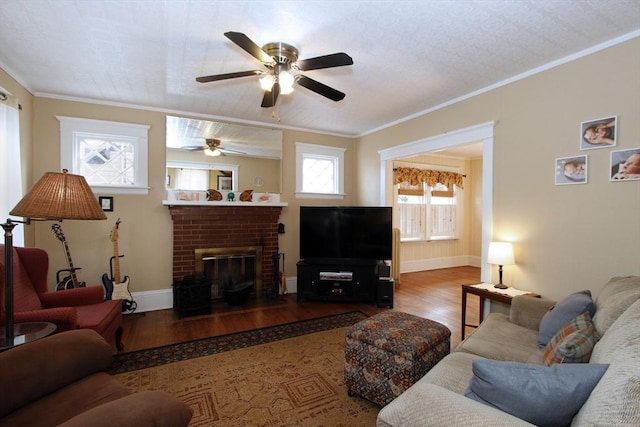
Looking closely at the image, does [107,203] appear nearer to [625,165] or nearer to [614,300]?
[614,300]

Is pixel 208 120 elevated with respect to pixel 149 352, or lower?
elevated

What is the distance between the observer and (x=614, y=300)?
1.67 meters

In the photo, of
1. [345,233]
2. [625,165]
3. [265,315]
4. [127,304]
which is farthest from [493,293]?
[127,304]

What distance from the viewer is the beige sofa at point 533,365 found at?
33.3 inches

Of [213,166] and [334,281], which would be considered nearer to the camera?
[213,166]

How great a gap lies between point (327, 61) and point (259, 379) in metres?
2.38

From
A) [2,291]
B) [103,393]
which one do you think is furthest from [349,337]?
[2,291]

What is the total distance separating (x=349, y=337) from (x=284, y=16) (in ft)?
7.19

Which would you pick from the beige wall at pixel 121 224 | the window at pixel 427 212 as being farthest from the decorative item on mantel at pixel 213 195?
the window at pixel 427 212

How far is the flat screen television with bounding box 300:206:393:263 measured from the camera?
4.21 metres

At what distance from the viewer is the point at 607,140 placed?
2.31m

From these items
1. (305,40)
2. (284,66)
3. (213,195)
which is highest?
(305,40)

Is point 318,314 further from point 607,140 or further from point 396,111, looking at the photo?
point 607,140

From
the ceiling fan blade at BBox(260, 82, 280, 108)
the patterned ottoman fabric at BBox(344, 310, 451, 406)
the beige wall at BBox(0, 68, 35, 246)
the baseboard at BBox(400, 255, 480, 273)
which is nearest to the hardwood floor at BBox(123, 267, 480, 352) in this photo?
the patterned ottoman fabric at BBox(344, 310, 451, 406)
